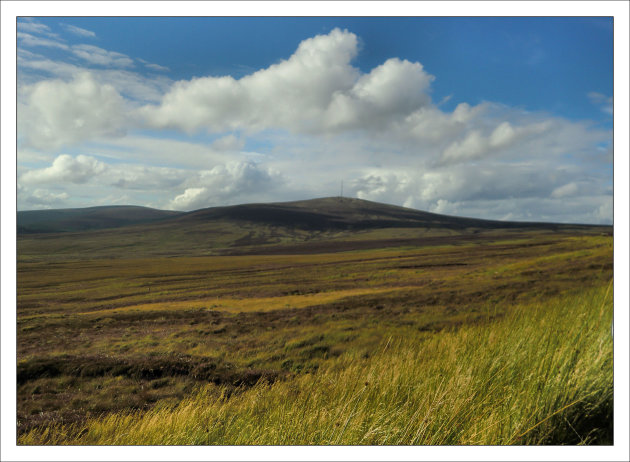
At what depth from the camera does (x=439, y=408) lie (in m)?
4.72

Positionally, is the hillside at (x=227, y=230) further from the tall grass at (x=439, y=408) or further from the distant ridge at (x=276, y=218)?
the tall grass at (x=439, y=408)

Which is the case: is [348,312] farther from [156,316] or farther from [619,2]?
[619,2]

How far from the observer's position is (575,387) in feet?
17.0

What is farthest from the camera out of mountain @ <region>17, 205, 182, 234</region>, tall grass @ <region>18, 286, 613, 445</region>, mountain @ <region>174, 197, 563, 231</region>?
mountain @ <region>174, 197, 563, 231</region>

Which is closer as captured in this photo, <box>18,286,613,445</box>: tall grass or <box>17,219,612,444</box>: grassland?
<box>18,286,613,445</box>: tall grass

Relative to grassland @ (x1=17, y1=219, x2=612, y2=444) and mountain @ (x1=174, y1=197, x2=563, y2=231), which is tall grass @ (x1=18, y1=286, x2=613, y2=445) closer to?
grassland @ (x1=17, y1=219, x2=612, y2=444)

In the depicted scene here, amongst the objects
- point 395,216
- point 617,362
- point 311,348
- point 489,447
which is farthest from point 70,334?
point 395,216

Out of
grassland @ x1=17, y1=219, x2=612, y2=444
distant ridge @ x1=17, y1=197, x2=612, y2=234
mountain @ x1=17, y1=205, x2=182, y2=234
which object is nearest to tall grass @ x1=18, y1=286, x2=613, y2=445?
grassland @ x1=17, y1=219, x2=612, y2=444

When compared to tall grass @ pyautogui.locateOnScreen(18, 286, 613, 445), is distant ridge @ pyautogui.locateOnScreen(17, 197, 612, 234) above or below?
above

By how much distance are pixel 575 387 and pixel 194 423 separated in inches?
223

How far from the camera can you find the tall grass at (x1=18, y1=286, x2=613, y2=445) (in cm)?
444

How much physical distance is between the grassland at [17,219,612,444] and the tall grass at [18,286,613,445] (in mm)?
30

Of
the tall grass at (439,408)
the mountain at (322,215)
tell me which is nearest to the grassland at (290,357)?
the tall grass at (439,408)

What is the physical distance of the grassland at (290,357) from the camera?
15.6 feet
